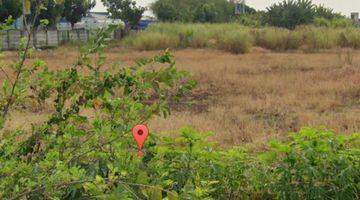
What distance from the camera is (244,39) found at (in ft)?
77.7

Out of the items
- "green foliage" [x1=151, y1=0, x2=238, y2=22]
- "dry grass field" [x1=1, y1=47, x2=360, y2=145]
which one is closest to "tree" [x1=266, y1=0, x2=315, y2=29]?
"green foliage" [x1=151, y1=0, x2=238, y2=22]

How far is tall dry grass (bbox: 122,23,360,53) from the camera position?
80.0 feet

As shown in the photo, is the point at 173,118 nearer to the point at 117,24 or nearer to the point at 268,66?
the point at 117,24

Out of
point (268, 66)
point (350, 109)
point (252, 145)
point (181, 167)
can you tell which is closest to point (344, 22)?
point (268, 66)

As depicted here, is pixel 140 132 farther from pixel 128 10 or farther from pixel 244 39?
pixel 128 10

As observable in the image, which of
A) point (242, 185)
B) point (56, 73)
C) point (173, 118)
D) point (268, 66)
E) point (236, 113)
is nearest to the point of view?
point (56, 73)

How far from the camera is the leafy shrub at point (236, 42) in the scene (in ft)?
76.5

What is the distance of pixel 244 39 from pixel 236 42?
38 centimetres

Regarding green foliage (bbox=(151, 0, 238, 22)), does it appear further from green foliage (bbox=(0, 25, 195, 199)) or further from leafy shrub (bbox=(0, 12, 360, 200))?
green foliage (bbox=(0, 25, 195, 199))

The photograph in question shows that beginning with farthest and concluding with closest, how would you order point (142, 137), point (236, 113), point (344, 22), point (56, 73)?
point (344, 22) < point (236, 113) < point (56, 73) < point (142, 137)

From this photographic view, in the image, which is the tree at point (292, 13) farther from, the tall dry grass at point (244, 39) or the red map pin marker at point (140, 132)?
the red map pin marker at point (140, 132)

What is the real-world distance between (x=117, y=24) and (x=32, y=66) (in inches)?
15.2

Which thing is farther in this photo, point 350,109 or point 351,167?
point 350,109

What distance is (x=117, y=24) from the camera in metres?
2.16
